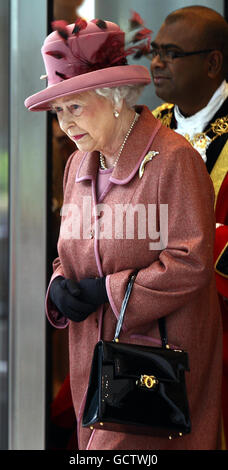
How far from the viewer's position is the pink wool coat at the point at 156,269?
6.02ft

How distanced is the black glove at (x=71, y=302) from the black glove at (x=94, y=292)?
0.01m

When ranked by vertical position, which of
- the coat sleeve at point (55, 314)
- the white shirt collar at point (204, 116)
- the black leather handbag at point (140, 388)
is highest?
the white shirt collar at point (204, 116)

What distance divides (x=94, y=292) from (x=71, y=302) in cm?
8

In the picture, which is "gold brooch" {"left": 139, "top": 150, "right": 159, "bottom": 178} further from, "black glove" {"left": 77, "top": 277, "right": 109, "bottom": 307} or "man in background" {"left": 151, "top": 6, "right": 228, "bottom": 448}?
"man in background" {"left": 151, "top": 6, "right": 228, "bottom": 448}

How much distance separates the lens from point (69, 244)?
2035 millimetres

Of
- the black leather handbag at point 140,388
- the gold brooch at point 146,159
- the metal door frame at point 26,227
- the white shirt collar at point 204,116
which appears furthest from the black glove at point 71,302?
the white shirt collar at point 204,116

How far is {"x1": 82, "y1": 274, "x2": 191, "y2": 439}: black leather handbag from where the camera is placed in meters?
1.72

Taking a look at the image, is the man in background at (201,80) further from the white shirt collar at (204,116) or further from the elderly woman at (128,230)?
the elderly woman at (128,230)

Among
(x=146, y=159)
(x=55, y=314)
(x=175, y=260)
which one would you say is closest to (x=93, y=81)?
(x=146, y=159)

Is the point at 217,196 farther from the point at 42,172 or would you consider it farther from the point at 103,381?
the point at 103,381

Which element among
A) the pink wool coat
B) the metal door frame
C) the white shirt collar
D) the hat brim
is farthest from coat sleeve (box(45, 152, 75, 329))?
the white shirt collar

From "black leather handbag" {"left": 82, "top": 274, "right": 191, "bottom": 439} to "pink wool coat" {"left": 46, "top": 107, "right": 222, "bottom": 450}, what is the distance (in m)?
0.14

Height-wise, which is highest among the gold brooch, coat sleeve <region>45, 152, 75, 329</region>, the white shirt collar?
the white shirt collar

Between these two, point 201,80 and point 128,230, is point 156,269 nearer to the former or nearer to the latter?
point 128,230
